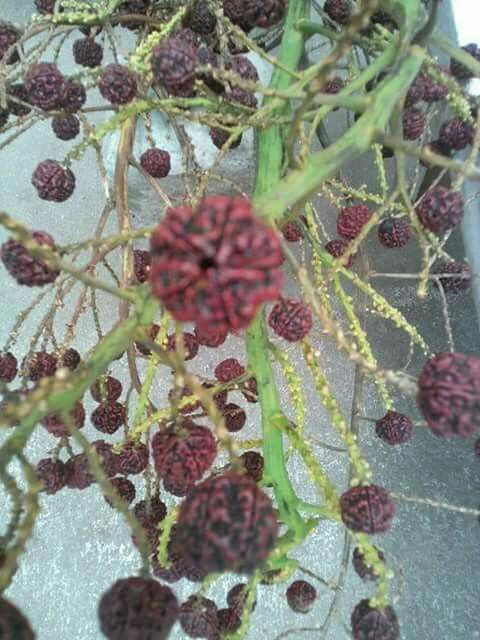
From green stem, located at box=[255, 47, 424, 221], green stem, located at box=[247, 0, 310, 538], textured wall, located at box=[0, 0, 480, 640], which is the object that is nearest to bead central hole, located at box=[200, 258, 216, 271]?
green stem, located at box=[255, 47, 424, 221]

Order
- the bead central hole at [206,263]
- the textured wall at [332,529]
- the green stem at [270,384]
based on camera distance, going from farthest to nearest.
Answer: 1. the textured wall at [332,529]
2. the green stem at [270,384]
3. the bead central hole at [206,263]

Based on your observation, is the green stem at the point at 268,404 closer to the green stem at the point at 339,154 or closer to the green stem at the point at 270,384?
the green stem at the point at 270,384

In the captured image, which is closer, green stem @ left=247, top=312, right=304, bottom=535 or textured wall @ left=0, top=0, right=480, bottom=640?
green stem @ left=247, top=312, right=304, bottom=535

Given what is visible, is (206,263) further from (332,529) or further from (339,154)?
(332,529)

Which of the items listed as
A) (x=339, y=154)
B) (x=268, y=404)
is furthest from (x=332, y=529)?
(x=339, y=154)

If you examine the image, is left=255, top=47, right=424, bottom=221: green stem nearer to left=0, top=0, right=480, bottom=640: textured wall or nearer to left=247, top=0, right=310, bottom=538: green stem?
left=247, top=0, right=310, bottom=538: green stem

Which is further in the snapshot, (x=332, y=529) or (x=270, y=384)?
(x=332, y=529)

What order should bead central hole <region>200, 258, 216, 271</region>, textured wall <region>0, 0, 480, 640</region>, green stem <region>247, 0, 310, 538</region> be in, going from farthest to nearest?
textured wall <region>0, 0, 480, 640</region> < green stem <region>247, 0, 310, 538</region> < bead central hole <region>200, 258, 216, 271</region>

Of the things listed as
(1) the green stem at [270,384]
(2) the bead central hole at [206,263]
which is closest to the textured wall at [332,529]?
(1) the green stem at [270,384]

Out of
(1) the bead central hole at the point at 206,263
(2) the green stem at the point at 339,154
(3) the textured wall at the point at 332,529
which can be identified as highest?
(2) the green stem at the point at 339,154

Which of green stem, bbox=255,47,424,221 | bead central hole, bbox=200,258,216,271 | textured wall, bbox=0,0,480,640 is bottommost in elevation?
textured wall, bbox=0,0,480,640

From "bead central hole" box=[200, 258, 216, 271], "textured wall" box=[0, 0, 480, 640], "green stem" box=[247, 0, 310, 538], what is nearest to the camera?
"bead central hole" box=[200, 258, 216, 271]
